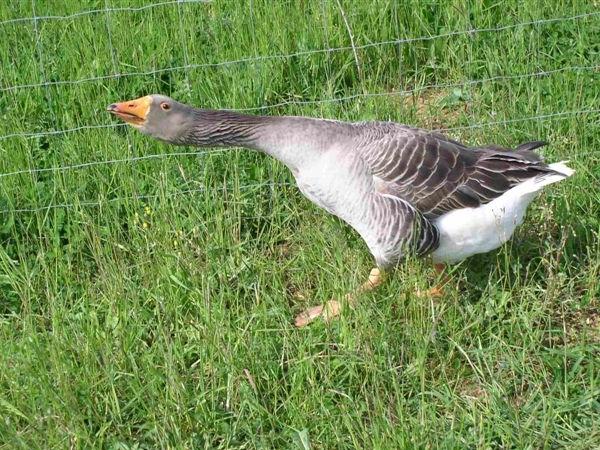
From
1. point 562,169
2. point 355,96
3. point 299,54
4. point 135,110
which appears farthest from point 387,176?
point 299,54

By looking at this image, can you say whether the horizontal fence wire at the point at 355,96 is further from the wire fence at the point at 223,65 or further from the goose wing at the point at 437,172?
the goose wing at the point at 437,172

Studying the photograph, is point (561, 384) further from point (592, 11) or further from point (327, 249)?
point (592, 11)

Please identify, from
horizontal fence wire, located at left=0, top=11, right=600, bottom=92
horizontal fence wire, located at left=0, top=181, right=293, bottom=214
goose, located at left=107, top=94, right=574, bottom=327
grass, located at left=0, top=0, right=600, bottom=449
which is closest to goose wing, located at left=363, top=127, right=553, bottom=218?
goose, located at left=107, top=94, right=574, bottom=327

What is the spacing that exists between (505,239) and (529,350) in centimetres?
47

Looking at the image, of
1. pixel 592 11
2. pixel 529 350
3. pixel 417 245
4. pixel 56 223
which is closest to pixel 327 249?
pixel 417 245

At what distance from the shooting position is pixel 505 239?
3689 millimetres

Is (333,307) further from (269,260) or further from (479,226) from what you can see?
(479,226)

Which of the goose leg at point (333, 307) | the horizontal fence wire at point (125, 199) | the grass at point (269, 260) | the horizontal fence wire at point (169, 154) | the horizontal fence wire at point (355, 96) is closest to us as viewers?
the grass at point (269, 260)

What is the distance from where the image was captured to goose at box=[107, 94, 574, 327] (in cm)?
371

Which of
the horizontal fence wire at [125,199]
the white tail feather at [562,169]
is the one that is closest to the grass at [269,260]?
the horizontal fence wire at [125,199]

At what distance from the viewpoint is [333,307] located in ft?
11.9

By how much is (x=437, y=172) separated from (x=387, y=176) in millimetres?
214

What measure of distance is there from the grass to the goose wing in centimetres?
32

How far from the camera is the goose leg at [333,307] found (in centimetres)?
354
